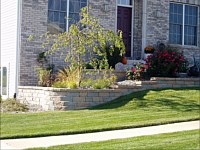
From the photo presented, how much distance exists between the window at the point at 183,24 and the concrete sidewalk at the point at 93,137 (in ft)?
31.3

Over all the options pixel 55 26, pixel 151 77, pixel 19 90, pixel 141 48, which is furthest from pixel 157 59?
pixel 19 90

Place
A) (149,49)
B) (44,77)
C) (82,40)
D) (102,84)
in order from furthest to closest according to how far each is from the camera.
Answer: (149,49) → (44,77) → (82,40) → (102,84)

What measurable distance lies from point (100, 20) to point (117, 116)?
6987 millimetres

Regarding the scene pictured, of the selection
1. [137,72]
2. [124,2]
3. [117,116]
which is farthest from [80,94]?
[124,2]

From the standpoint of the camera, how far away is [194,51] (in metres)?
20.2

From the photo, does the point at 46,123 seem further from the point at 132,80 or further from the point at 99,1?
the point at 99,1

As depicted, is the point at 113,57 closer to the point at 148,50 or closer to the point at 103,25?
the point at 103,25

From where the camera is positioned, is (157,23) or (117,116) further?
(157,23)

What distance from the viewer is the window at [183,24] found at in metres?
19.9

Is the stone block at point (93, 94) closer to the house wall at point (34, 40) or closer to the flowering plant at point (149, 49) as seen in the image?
the house wall at point (34, 40)

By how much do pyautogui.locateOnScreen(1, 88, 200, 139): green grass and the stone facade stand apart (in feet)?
12.4

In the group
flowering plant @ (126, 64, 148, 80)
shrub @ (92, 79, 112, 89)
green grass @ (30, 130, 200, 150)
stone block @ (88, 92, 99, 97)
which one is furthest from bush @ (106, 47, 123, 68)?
green grass @ (30, 130, 200, 150)

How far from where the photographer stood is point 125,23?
19.1 meters

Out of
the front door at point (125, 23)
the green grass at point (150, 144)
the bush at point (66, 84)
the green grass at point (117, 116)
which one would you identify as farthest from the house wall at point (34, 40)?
the green grass at point (150, 144)
